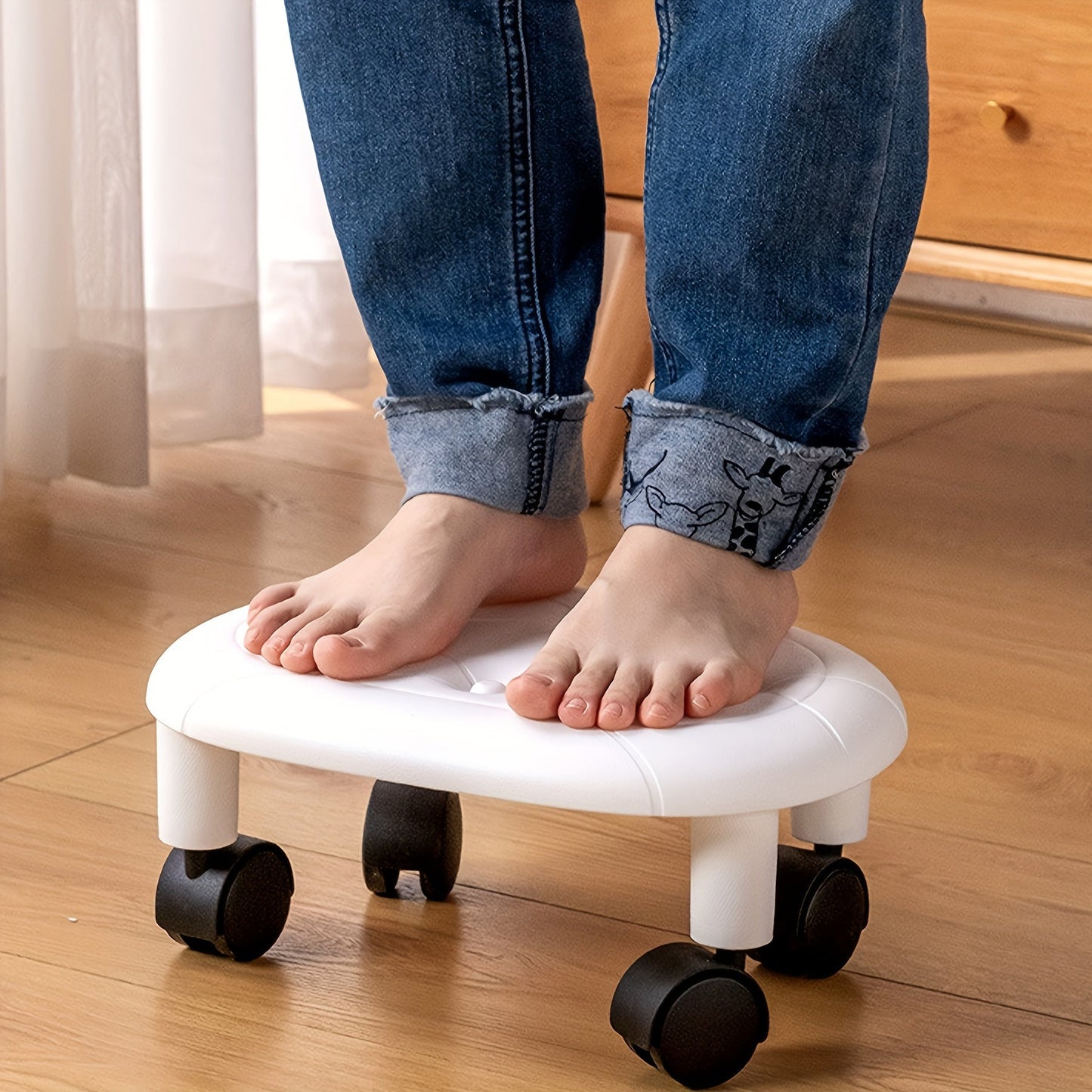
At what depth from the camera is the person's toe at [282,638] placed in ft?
2.18

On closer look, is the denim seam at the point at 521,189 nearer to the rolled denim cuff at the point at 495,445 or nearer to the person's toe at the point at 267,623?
the rolled denim cuff at the point at 495,445

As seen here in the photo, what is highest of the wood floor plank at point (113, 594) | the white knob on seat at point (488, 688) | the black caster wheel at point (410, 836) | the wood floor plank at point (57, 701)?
the white knob on seat at point (488, 688)

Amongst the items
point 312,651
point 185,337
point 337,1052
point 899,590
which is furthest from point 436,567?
point 185,337

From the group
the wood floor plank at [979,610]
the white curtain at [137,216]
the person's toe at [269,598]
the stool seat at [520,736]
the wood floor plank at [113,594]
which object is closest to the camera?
the stool seat at [520,736]

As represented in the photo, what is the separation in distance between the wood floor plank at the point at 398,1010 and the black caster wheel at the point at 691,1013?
0.02 m

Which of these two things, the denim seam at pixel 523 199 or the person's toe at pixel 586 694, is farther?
the denim seam at pixel 523 199

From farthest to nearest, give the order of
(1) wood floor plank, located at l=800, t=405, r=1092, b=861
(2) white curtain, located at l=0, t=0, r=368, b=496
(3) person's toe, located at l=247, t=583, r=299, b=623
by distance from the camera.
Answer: (2) white curtain, located at l=0, t=0, r=368, b=496 → (1) wood floor plank, located at l=800, t=405, r=1092, b=861 → (3) person's toe, located at l=247, t=583, r=299, b=623

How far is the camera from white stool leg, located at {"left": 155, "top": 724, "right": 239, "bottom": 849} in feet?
2.17

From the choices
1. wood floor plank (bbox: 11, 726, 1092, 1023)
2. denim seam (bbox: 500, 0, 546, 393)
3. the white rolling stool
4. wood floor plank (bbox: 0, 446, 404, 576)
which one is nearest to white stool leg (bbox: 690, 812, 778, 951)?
the white rolling stool

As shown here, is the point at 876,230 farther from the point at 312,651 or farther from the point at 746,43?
the point at 312,651

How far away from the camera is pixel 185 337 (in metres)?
1.39

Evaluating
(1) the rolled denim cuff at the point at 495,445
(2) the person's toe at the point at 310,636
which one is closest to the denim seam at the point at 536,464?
(1) the rolled denim cuff at the point at 495,445

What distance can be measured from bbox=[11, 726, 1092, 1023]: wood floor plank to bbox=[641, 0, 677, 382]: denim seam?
24cm

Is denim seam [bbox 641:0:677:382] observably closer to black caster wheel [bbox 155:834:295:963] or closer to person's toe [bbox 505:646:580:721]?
person's toe [bbox 505:646:580:721]
